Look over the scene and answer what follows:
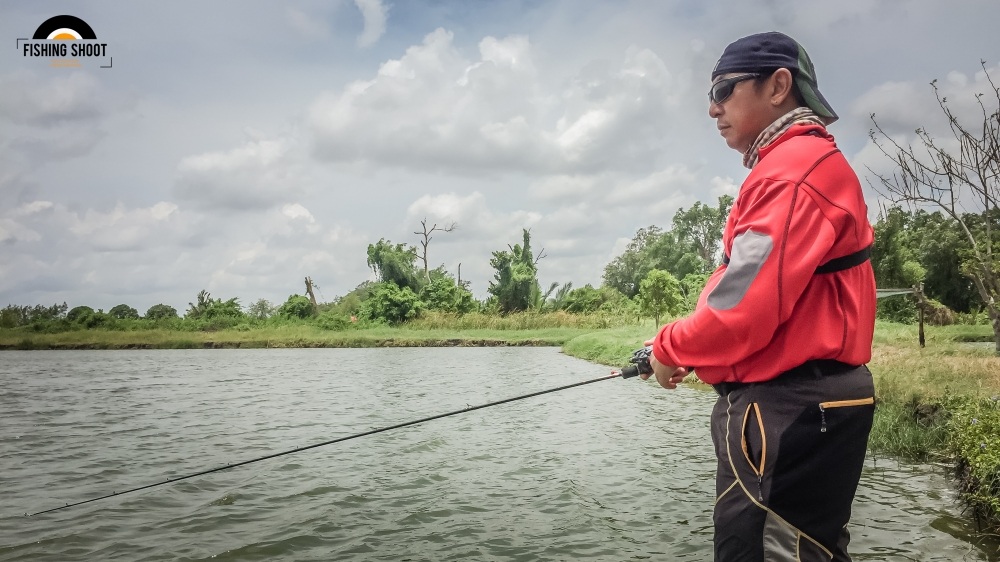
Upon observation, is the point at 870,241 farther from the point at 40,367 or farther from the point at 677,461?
the point at 40,367

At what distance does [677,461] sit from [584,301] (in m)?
39.9

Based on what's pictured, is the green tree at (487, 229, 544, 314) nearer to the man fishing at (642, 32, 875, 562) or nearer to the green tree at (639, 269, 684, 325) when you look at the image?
the green tree at (639, 269, 684, 325)

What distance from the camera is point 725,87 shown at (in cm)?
200

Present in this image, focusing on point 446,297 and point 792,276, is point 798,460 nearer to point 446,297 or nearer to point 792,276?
point 792,276

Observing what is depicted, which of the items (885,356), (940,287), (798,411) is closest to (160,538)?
(798,411)

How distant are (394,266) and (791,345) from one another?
1866 inches

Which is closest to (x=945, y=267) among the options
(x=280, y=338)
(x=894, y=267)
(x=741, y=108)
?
(x=894, y=267)

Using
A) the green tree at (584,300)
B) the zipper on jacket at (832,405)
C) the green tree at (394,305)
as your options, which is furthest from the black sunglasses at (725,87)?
A: the green tree at (584,300)

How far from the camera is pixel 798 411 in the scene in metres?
1.75

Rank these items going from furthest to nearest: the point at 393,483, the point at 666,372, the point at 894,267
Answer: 1. the point at 894,267
2. the point at 393,483
3. the point at 666,372

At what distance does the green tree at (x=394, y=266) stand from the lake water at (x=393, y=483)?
1329 inches

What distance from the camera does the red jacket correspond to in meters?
1.66

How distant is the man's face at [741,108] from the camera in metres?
1.96

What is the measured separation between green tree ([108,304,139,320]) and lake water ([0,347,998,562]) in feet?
107
